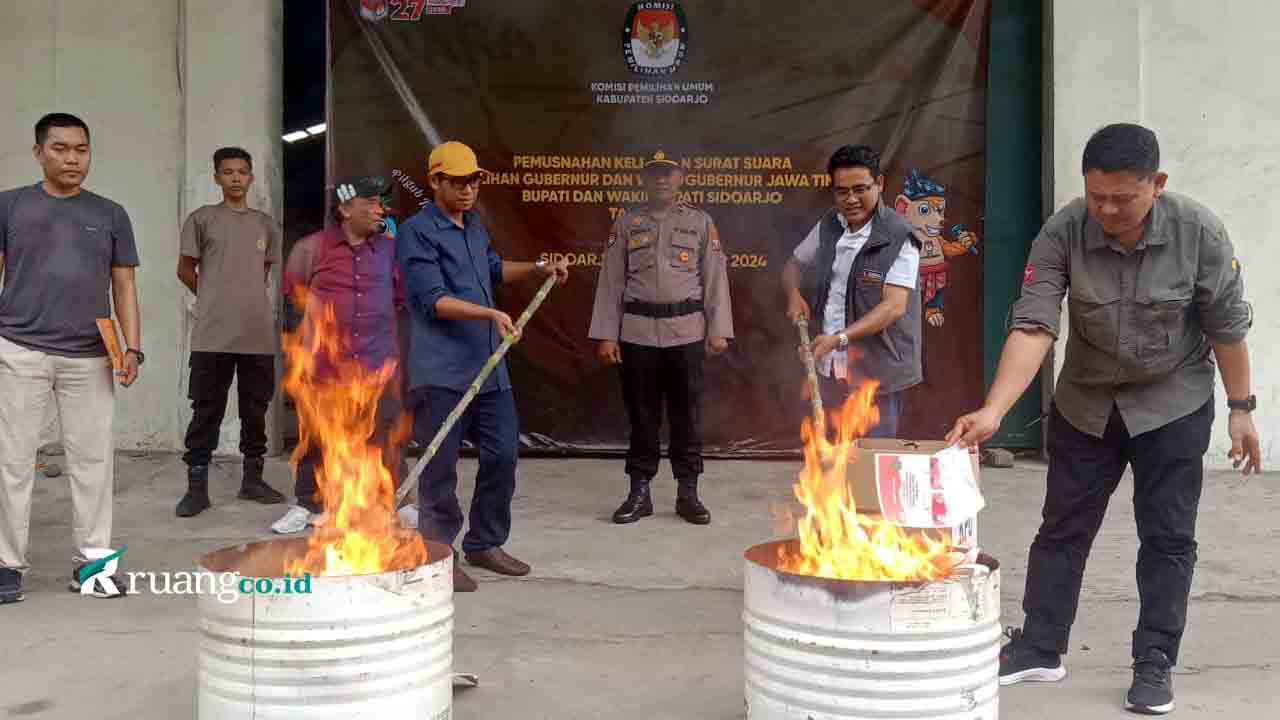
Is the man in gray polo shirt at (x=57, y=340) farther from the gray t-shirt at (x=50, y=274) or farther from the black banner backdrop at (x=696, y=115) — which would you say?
the black banner backdrop at (x=696, y=115)

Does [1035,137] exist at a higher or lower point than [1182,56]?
lower

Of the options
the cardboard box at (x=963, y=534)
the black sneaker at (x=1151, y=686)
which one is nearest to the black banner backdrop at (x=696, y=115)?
the black sneaker at (x=1151, y=686)

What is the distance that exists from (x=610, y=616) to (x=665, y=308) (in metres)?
2.06

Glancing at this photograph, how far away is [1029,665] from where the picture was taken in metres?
4.03

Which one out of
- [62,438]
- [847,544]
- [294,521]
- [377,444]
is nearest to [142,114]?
[377,444]

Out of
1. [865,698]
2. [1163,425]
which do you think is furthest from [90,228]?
[1163,425]

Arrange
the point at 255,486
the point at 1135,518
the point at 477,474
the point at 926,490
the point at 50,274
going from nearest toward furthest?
the point at 926,490 → the point at 1135,518 → the point at 50,274 → the point at 477,474 → the point at 255,486

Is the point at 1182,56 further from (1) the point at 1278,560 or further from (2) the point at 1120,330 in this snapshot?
(2) the point at 1120,330

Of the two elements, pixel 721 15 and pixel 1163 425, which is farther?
pixel 721 15

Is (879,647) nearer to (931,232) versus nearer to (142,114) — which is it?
(931,232)

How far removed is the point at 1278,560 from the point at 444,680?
4.25m

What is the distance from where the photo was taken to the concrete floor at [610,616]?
3.81 metres

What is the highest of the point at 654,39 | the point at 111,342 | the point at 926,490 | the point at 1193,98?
the point at 654,39

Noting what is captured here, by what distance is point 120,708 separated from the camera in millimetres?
3691
